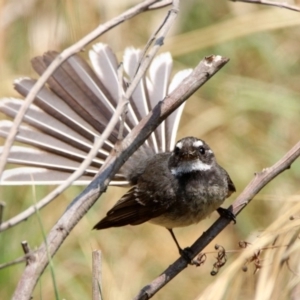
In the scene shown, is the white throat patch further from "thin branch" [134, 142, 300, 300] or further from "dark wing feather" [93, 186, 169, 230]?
"thin branch" [134, 142, 300, 300]

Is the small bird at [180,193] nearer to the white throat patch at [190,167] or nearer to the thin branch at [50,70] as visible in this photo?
the white throat patch at [190,167]

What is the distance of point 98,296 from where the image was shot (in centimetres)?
214

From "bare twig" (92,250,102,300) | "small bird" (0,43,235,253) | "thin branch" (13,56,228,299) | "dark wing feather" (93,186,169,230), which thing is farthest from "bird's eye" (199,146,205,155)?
"bare twig" (92,250,102,300)

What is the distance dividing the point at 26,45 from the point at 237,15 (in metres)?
1.44

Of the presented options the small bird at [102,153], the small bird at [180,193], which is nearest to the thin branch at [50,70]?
the small bird at [102,153]

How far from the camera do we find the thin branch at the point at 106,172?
183cm

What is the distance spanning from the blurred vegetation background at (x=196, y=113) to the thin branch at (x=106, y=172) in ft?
6.50

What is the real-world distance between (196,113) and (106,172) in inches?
128

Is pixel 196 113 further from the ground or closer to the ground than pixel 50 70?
further from the ground

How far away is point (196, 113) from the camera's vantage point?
17.4ft

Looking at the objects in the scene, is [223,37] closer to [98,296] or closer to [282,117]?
[282,117]

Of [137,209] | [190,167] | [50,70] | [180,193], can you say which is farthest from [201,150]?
[50,70]

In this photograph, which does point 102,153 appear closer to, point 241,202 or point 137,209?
point 137,209

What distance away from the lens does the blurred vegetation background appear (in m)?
4.44
